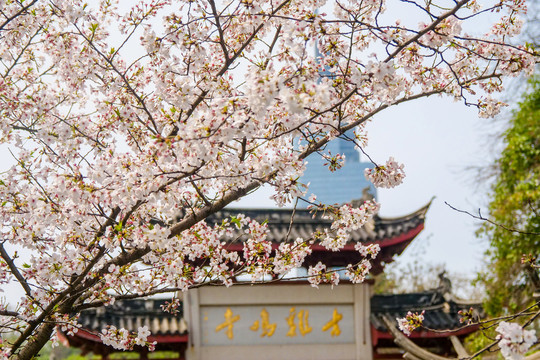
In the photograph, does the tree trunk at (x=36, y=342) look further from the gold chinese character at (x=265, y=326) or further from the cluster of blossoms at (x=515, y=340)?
the gold chinese character at (x=265, y=326)

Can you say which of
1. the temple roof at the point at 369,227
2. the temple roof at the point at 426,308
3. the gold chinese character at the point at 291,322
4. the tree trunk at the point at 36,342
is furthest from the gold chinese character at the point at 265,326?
the tree trunk at the point at 36,342

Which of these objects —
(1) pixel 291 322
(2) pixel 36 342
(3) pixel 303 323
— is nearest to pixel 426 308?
(3) pixel 303 323

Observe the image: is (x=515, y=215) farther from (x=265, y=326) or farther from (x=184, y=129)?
(x=184, y=129)

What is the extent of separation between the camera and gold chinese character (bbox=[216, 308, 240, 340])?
9711 millimetres

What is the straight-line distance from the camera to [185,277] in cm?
456

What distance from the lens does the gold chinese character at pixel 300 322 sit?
32.3 feet

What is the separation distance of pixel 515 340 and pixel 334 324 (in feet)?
23.7

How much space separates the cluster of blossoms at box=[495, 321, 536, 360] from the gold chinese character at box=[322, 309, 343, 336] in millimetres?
7040

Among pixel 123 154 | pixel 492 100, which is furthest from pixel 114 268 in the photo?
pixel 492 100

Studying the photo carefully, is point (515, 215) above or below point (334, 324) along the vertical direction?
above

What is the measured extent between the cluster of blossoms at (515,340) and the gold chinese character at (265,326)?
6.98 metres

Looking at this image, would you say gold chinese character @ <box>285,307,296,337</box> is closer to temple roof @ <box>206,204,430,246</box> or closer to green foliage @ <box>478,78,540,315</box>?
temple roof @ <box>206,204,430,246</box>

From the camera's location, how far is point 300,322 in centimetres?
992

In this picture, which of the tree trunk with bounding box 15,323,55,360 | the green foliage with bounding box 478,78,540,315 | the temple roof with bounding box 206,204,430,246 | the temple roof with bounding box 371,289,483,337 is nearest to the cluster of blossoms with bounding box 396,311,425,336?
the tree trunk with bounding box 15,323,55,360
